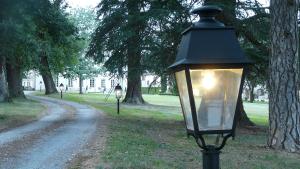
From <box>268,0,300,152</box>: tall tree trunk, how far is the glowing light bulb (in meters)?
8.87

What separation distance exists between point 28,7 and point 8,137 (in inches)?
255

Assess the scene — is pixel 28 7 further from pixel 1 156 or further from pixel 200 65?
pixel 200 65

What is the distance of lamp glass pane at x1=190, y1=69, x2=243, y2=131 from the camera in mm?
4129

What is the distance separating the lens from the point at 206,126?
13.6 ft

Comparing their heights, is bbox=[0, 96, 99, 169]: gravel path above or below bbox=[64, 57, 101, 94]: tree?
below

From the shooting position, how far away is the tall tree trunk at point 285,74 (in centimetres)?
1248

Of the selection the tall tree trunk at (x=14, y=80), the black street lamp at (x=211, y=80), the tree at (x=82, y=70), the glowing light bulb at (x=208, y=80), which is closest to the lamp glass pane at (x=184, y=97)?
the black street lamp at (x=211, y=80)

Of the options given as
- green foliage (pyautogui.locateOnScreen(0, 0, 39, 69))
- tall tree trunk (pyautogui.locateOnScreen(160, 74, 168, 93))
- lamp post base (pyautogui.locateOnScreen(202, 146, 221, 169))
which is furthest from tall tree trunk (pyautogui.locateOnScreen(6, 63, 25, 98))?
lamp post base (pyautogui.locateOnScreen(202, 146, 221, 169))

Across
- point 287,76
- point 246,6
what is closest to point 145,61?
point 246,6

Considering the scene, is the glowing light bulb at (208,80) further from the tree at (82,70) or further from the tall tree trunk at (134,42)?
the tree at (82,70)

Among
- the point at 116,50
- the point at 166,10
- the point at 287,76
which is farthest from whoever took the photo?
the point at 116,50

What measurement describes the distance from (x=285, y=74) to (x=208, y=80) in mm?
8937

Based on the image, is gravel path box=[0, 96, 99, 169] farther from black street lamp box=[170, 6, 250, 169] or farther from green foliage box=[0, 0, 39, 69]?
black street lamp box=[170, 6, 250, 169]

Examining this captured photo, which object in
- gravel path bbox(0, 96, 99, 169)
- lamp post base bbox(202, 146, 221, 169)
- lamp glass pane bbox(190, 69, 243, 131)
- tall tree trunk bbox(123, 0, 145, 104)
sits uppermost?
tall tree trunk bbox(123, 0, 145, 104)
